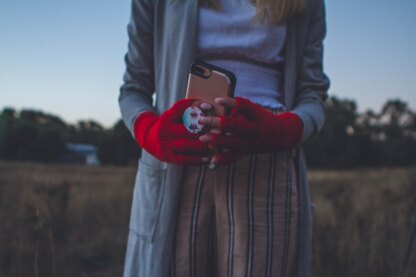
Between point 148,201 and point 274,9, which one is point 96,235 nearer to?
point 148,201

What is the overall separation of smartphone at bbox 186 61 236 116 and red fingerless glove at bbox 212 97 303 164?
49mm

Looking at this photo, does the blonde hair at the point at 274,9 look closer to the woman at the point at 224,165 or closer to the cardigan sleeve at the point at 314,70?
the woman at the point at 224,165

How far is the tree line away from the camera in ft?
27.1

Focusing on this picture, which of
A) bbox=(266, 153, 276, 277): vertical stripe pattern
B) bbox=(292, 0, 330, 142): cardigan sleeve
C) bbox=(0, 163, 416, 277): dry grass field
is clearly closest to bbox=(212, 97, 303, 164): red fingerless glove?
bbox=(266, 153, 276, 277): vertical stripe pattern

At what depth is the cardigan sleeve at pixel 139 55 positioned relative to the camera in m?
1.08

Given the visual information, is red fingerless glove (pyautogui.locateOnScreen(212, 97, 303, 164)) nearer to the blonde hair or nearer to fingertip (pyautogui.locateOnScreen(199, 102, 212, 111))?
fingertip (pyautogui.locateOnScreen(199, 102, 212, 111))

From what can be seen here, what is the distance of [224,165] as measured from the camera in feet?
3.08

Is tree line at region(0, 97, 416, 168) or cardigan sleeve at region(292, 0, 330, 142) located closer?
cardigan sleeve at region(292, 0, 330, 142)

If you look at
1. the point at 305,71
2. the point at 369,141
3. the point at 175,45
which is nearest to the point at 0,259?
the point at 175,45

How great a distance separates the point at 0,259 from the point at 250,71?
3281 mm

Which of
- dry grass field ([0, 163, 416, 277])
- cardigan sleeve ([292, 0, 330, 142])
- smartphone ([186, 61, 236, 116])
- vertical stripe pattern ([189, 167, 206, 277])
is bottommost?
dry grass field ([0, 163, 416, 277])

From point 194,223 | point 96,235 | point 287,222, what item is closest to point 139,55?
point 194,223

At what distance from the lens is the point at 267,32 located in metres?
1.05

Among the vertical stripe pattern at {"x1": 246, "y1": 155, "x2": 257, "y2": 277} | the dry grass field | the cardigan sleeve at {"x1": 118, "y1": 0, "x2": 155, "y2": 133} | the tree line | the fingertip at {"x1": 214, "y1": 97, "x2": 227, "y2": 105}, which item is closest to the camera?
the fingertip at {"x1": 214, "y1": 97, "x2": 227, "y2": 105}
